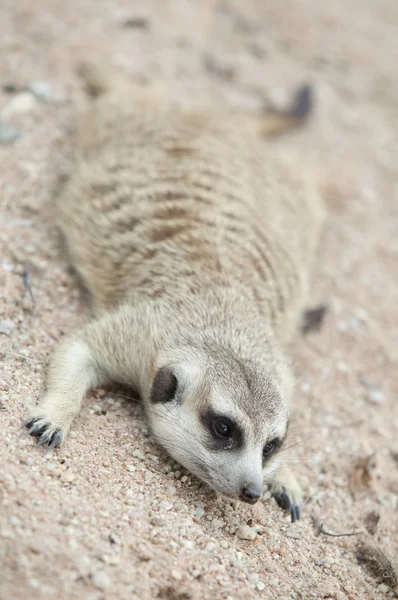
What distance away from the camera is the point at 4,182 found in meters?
3.18

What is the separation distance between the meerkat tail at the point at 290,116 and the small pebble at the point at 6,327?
259 cm

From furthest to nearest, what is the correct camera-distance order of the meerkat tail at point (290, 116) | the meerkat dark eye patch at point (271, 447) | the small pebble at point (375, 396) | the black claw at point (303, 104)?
the black claw at point (303, 104) → the meerkat tail at point (290, 116) → the small pebble at point (375, 396) → the meerkat dark eye patch at point (271, 447)

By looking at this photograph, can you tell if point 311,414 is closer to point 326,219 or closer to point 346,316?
point 346,316

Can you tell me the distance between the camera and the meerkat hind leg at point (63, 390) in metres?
2.09

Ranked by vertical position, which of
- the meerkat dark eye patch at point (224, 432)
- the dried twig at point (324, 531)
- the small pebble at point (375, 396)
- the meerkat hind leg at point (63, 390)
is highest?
the meerkat dark eye patch at point (224, 432)

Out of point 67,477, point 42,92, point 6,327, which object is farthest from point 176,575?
point 42,92

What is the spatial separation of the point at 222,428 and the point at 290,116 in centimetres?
315

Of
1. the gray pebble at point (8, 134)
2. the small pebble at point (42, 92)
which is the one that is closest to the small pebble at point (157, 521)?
the gray pebble at point (8, 134)

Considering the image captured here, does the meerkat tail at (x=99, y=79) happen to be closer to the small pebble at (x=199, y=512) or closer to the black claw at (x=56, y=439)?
Answer: the black claw at (x=56, y=439)

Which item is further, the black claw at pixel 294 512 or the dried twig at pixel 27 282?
the dried twig at pixel 27 282

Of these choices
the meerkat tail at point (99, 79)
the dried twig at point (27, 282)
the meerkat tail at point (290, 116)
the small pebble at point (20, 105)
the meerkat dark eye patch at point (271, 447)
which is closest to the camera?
the meerkat dark eye patch at point (271, 447)

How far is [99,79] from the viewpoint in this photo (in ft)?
13.2

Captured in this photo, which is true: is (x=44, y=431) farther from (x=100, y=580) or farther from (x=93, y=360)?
(x=100, y=580)

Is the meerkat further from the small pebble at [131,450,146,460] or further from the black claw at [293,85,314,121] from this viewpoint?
the black claw at [293,85,314,121]
